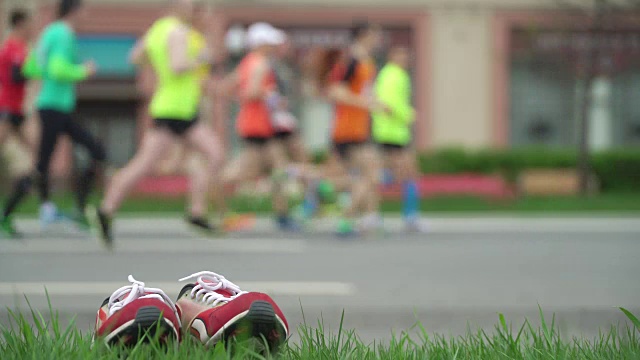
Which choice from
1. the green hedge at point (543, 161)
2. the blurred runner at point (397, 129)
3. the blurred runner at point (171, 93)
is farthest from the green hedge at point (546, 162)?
the blurred runner at point (171, 93)

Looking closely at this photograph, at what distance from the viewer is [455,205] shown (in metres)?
14.5

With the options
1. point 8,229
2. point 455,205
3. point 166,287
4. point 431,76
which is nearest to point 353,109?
point 8,229

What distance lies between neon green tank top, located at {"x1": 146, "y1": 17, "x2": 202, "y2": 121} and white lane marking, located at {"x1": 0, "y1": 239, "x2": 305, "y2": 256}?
102 centimetres

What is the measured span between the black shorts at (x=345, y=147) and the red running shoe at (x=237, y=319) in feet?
21.7

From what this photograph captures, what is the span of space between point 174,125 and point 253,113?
187cm

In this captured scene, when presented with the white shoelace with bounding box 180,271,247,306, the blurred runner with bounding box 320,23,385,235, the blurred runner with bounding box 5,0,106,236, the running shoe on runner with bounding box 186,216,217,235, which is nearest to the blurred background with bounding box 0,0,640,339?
the running shoe on runner with bounding box 186,216,217,235

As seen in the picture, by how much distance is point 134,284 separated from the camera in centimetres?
253

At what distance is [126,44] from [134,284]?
22.4 metres

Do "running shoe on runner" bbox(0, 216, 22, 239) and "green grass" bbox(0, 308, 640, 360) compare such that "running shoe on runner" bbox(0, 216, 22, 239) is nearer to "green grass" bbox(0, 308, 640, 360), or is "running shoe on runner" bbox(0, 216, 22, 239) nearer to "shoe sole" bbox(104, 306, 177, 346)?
"green grass" bbox(0, 308, 640, 360)

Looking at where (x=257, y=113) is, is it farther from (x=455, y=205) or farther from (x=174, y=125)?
(x=455, y=205)

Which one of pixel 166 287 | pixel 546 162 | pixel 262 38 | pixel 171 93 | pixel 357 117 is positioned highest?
pixel 262 38

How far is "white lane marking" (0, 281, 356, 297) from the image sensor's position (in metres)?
4.92

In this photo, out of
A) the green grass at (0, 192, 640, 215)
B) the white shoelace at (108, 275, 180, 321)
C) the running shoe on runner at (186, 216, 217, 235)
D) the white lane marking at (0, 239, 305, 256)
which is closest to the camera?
the white shoelace at (108, 275, 180, 321)

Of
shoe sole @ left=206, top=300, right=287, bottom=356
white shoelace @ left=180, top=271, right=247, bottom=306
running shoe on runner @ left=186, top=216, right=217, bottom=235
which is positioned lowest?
running shoe on runner @ left=186, top=216, right=217, bottom=235
